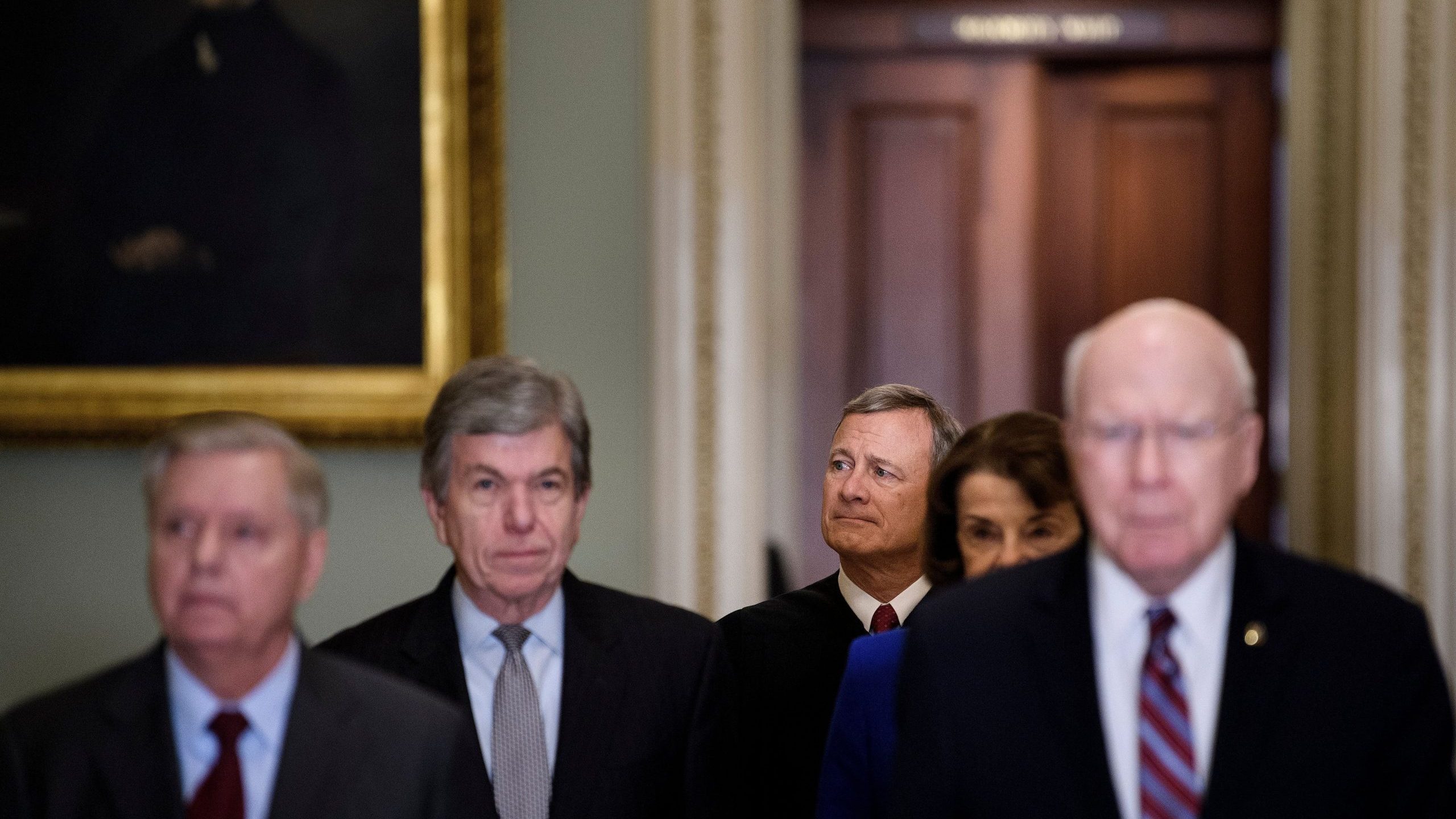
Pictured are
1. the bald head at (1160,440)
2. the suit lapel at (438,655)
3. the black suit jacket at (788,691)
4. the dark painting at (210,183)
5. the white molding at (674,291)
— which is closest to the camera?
the bald head at (1160,440)

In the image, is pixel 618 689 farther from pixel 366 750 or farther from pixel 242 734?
pixel 242 734

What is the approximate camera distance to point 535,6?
5.41 metres

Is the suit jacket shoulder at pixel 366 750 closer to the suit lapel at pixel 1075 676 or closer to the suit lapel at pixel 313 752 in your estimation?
the suit lapel at pixel 313 752

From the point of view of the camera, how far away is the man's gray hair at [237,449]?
1.90 m

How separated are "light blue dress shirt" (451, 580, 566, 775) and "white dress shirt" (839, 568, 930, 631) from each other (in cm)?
58

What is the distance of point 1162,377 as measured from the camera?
1.86m

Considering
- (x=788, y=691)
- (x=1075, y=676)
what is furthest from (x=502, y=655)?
(x=1075, y=676)

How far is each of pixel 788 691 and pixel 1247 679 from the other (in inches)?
42.8

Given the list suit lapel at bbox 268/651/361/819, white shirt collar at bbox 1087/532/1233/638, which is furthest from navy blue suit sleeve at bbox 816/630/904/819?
suit lapel at bbox 268/651/361/819

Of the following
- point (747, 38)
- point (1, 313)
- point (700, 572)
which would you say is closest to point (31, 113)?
point (1, 313)

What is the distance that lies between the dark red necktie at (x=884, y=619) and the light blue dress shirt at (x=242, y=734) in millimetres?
1202

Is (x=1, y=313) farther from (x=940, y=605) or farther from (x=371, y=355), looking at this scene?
(x=940, y=605)

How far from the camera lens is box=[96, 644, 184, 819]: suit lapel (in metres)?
1.87

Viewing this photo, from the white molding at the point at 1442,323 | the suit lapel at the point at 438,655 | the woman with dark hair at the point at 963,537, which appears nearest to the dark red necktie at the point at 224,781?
the suit lapel at the point at 438,655
